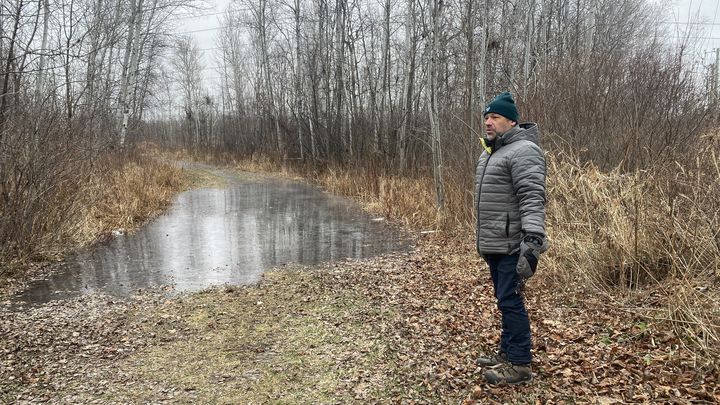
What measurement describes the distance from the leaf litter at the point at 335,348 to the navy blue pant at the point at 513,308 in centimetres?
25

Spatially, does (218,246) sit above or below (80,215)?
below

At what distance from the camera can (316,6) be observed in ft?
68.6

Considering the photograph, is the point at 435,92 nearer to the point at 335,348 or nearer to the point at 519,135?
the point at 519,135

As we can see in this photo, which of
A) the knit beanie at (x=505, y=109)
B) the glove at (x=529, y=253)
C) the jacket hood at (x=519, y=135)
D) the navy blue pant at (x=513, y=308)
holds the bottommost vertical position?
the navy blue pant at (x=513, y=308)

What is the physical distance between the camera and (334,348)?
4211 mm

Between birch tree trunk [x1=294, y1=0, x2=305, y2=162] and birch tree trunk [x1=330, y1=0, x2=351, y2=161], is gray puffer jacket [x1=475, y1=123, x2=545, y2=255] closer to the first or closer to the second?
birch tree trunk [x1=330, y1=0, x2=351, y2=161]

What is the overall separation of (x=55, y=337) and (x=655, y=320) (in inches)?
211

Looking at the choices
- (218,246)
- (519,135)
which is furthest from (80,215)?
(519,135)

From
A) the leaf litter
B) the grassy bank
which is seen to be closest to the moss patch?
the leaf litter

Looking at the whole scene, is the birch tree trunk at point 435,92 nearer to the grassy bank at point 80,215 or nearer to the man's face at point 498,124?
the man's face at point 498,124

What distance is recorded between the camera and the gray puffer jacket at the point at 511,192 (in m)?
3.08

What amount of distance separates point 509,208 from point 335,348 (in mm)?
2017

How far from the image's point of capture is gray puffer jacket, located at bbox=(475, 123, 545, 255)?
3.08 metres

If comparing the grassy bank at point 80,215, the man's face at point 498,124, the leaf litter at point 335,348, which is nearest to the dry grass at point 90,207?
the grassy bank at point 80,215
